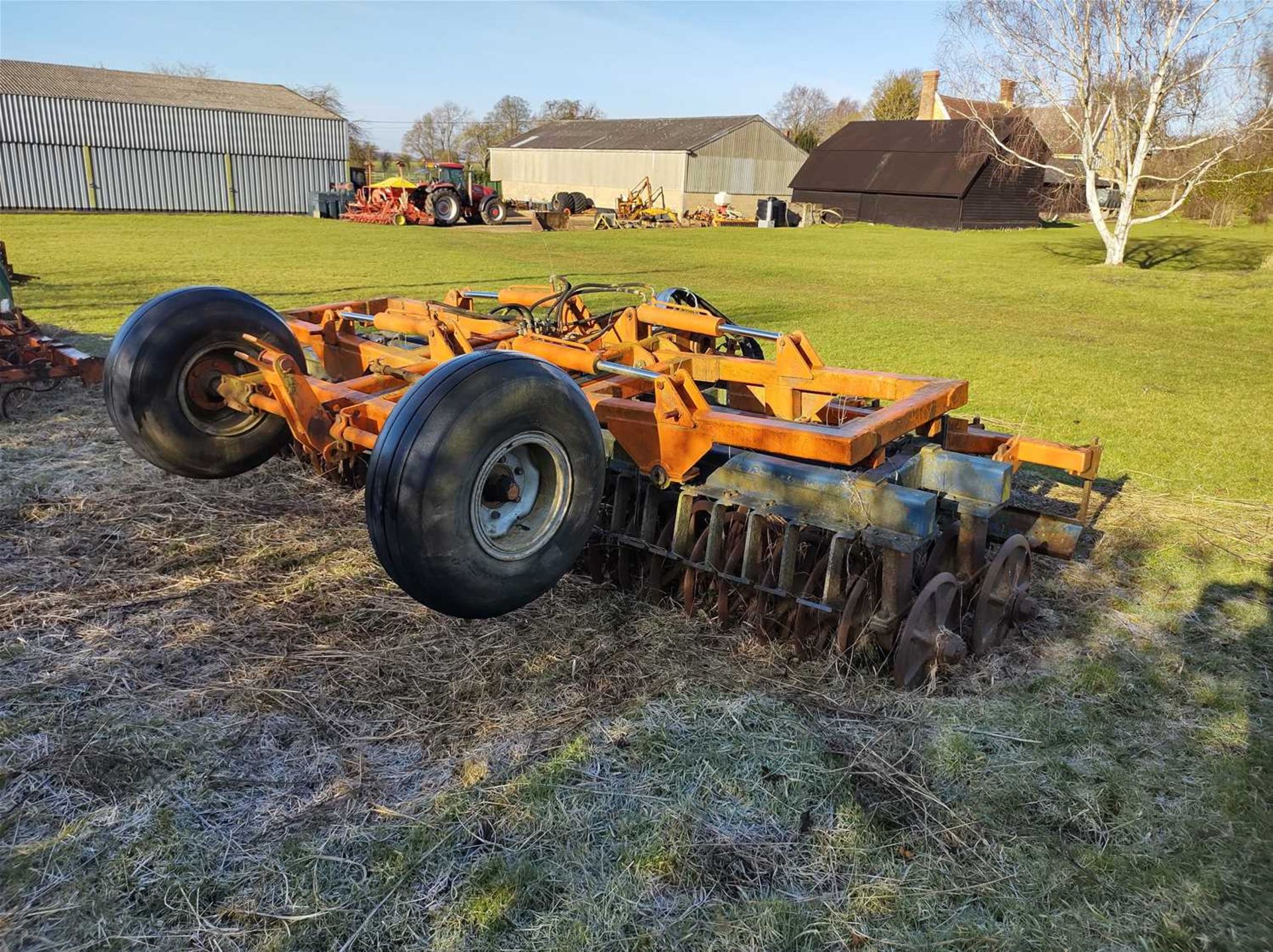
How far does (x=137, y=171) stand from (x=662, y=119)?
25.7 m

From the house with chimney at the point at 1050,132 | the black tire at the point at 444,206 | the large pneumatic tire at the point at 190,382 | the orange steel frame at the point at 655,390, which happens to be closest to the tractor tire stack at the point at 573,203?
the black tire at the point at 444,206

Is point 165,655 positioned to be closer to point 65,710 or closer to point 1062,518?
point 65,710

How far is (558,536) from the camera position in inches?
133

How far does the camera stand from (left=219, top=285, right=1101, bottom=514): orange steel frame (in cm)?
391

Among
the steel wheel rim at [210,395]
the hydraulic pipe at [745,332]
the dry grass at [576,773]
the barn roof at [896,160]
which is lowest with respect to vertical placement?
the dry grass at [576,773]

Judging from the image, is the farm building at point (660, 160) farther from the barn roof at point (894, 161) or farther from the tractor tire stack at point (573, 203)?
the tractor tire stack at point (573, 203)

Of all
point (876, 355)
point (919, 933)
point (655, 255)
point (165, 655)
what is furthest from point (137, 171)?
point (919, 933)

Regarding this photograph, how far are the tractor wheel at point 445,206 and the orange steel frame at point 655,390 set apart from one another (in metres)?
28.3

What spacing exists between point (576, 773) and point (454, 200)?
3260 cm

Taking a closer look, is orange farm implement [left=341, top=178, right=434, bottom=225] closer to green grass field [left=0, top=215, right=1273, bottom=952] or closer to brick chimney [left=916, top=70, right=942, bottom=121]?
green grass field [left=0, top=215, right=1273, bottom=952]

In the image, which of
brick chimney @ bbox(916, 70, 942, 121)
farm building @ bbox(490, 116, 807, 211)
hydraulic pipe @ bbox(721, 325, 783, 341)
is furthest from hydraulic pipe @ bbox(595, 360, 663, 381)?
brick chimney @ bbox(916, 70, 942, 121)

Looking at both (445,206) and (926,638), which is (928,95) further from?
(926,638)

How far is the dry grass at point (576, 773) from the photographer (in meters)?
2.46

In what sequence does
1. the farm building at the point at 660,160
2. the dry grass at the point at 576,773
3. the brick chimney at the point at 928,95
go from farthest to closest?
the brick chimney at the point at 928,95 < the farm building at the point at 660,160 < the dry grass at the point at 576,773
